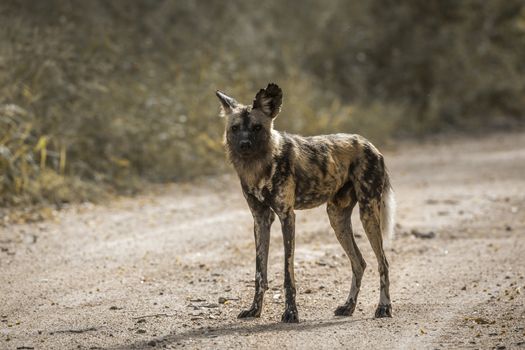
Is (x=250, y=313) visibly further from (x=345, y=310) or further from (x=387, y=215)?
(x=387, y=215)

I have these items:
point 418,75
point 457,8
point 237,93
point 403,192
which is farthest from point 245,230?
point 457,8

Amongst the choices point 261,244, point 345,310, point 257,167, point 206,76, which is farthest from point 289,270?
point 206,76

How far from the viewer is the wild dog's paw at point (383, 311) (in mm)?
5527

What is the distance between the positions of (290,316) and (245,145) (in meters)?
1.15

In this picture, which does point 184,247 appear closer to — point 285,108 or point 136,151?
point 136,151

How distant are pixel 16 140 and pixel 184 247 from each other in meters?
3.28

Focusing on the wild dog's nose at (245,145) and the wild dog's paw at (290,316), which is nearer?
the wild dog's paw at (290,316)

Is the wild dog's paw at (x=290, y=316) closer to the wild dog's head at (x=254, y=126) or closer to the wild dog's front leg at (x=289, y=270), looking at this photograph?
the wild dog's front leg at (x=289, y=270)

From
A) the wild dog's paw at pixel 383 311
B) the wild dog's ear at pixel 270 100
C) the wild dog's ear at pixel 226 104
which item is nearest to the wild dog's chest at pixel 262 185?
the wild dog's ear at pixel 270 100

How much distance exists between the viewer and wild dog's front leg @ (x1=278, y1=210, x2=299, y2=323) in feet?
17.7

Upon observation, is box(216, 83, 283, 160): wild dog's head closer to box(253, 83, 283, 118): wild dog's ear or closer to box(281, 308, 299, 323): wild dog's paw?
box(253, 83, 283, 118): wild dog's ear

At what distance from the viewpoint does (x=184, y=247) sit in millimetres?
7938

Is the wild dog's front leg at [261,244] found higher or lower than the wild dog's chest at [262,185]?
lower

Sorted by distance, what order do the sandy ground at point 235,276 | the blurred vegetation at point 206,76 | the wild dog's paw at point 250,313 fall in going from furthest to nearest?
the blurred vegetation at point 206,76, the wild dog's paw at point 250,313, the sandy ground at point 235,276
